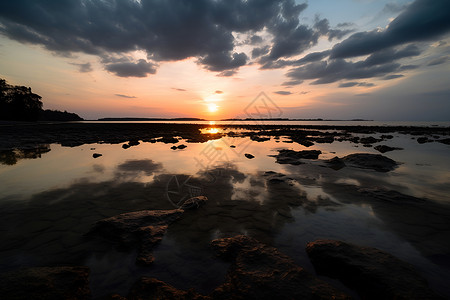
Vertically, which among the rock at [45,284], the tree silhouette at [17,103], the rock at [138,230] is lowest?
the rock at [138,230]

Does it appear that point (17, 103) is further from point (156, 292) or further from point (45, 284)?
point (156, 292)

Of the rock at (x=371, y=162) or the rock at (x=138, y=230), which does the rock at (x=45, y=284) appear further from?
the rock at (x=371, y=162)

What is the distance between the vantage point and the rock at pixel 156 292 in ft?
9.98

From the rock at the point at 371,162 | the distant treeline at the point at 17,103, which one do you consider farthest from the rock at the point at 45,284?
the distant treeline at the point at 17,103

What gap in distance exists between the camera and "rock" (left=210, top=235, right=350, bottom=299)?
10.0 ft

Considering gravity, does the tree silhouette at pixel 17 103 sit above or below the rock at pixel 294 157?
above

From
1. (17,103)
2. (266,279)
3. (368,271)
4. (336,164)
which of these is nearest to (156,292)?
(266,279)

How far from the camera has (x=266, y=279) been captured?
335cm

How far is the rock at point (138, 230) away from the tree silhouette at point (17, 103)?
90221 mm

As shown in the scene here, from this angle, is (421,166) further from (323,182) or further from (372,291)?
(372,291)

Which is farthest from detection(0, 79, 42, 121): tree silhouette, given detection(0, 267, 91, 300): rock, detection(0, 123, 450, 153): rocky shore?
detection(0, 267, 91, 300): rock

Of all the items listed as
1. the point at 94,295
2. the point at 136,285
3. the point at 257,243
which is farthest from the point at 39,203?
the point at 257,243

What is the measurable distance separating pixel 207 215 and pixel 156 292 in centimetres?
308

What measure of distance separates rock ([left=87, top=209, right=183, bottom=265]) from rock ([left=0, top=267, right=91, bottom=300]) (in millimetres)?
1018
